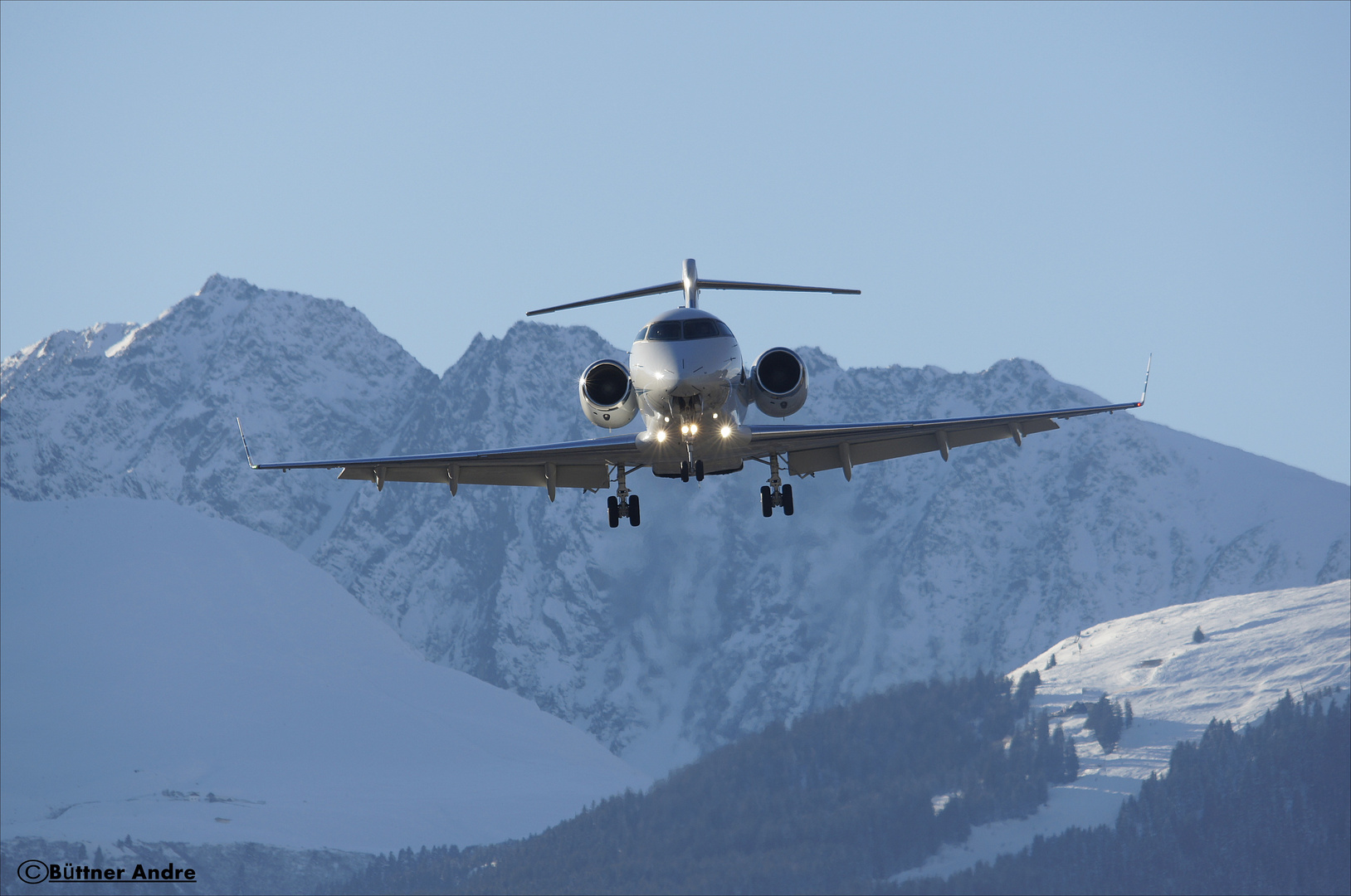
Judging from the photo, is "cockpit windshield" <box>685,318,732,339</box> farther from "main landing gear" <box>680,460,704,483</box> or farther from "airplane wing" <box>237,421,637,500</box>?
"airplane wing" <box>237,421,637,500</box>

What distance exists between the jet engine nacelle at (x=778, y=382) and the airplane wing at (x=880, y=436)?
715 mm

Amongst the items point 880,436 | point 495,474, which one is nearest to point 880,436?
point 880,436

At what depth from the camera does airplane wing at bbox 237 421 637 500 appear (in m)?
38.0

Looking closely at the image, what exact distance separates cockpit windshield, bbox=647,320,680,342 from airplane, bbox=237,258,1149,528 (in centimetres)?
2

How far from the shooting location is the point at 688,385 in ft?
114

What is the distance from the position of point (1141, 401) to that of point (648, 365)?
418 inches

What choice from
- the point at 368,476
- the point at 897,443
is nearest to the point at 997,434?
the point at 897,443

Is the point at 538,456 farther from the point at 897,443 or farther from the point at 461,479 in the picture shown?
the point at 897,443

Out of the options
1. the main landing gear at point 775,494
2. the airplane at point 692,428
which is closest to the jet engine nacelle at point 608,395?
the airplane at point 692,428

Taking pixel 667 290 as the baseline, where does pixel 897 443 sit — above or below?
below

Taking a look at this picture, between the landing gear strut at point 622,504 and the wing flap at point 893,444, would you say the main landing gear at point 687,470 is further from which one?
the wing flap at point 893,444

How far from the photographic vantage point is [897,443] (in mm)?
42531

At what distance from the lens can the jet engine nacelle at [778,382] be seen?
36312 millimetres

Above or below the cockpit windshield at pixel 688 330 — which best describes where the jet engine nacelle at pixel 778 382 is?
below
